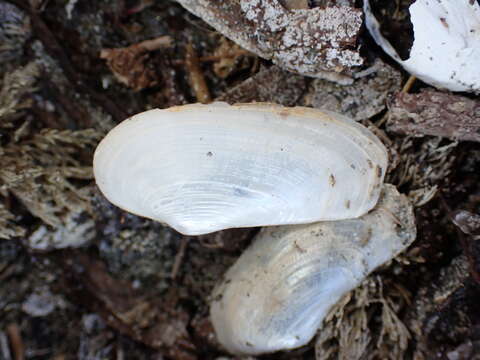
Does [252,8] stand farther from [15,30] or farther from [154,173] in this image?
[15,30]

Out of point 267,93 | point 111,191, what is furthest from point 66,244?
point 267,93

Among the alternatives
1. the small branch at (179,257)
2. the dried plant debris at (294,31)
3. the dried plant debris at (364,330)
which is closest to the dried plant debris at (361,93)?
the dried plant debris at (294,31)

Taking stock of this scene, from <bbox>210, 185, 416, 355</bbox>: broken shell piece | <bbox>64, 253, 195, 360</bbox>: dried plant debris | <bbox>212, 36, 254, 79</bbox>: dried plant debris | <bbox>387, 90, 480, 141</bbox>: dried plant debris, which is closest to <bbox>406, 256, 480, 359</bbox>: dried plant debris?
<bbox>210, 185, 416, 355</bbox>: broken shell piece

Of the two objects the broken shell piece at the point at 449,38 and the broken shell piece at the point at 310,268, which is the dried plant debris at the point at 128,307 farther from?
the broken shell piece at the point at 449,38

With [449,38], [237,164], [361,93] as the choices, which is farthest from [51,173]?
[449,38]

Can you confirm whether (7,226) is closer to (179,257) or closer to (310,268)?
(179,257)

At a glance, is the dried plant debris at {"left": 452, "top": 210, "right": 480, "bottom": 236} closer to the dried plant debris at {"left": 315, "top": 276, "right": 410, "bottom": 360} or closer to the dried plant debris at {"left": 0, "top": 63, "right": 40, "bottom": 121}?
the dried plant debris at {"left": 315, "top": 276, "right": 410, "bottom": 360}
